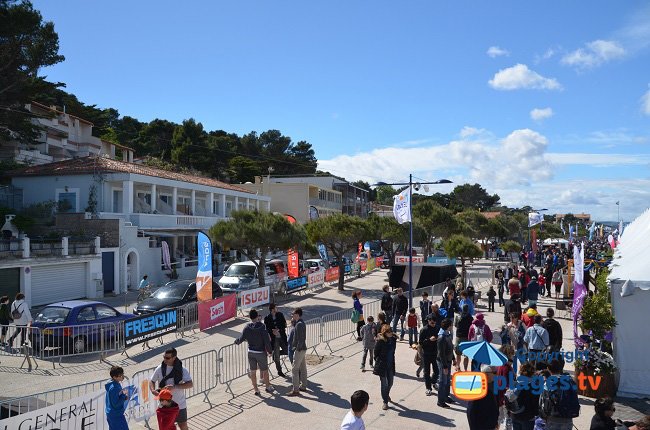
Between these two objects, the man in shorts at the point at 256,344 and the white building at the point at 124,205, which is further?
the white building at the point at 124,205

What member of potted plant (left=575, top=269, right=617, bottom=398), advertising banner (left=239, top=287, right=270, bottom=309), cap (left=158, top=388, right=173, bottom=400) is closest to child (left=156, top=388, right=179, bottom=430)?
cap (left=158, top=388, right=173, bottom=400)

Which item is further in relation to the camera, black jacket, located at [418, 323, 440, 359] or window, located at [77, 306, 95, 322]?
window, located at [77, 306, 95, 322]

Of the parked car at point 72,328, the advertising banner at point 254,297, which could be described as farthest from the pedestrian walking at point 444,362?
the advertising banner at point 254,297

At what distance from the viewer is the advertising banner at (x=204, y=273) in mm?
17766

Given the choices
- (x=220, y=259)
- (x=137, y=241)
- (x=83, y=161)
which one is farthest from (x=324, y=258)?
(x=83, y=161)

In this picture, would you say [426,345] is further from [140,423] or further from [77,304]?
[77,304]

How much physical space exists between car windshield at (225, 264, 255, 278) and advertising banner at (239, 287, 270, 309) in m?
4.13

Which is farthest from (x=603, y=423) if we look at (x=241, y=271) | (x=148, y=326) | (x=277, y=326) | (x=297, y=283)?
(x=297, y=283)

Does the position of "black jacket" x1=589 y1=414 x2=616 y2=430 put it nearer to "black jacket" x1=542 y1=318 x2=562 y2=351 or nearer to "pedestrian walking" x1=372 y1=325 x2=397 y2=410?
"pedestrian walking" x1=372 y1=325 x2=397 y2=410

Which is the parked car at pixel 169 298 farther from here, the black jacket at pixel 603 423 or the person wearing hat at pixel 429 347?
the black jacket at pixel 603 423

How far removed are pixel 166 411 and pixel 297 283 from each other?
20469mm

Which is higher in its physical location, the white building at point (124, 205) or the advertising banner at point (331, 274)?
the white building at point (124, 205)

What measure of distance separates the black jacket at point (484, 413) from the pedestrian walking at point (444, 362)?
274 centimetres

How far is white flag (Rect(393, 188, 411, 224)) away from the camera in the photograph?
18.2 meters
